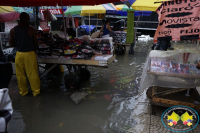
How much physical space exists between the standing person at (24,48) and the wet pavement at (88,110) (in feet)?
2.22

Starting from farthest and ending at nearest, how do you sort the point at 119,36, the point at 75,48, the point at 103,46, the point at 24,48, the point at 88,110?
1. the point at 119,36
2. the point at 103,46
3. the point at 75,48
4. the point at 24,48
5. the point at 88,110

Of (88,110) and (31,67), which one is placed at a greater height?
(31,67)

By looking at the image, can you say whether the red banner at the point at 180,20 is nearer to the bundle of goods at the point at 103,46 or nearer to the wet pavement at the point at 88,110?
the bundle of goods at the point at 103,46

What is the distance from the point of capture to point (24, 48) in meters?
3.85

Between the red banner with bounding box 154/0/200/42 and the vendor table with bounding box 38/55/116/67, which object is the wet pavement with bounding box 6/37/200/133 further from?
the red banner with bounding box 154/0/200/42

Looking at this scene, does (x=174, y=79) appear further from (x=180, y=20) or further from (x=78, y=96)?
(x=78, y=96)

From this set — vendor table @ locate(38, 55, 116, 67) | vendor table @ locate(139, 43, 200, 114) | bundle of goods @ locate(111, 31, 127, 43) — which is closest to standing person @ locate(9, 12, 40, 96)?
vendor table @ locate(38, 55, 116, 67)

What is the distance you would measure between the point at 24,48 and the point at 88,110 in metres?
2.13

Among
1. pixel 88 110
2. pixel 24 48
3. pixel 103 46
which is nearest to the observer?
pixel 88 110

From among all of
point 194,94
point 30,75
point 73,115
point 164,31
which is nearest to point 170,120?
point 194,94

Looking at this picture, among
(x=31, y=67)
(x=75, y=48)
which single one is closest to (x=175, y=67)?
(x=75, y=48)

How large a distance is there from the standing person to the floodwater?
2.09 feet

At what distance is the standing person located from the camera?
3.80 meters

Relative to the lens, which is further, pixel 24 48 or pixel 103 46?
pixel 103 46
